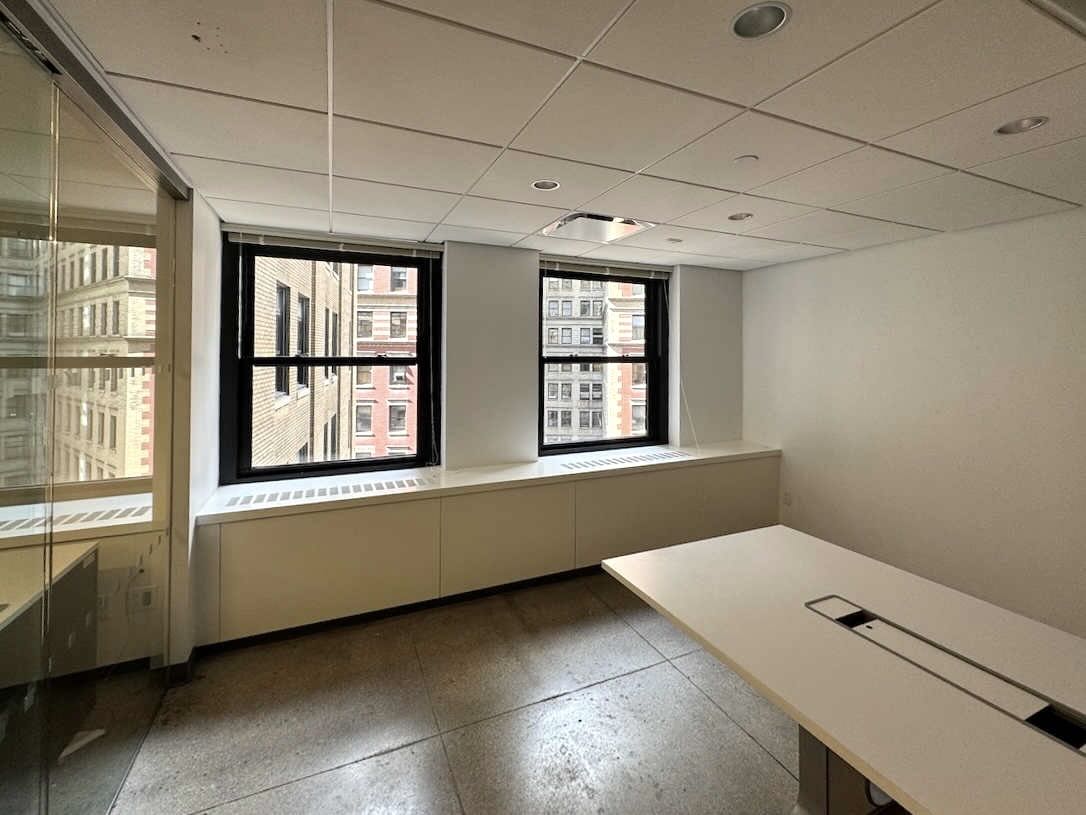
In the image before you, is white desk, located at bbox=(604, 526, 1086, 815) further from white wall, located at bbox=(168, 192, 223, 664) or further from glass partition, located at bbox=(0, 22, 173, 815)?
white wall, located at bbox=(168, 192, 223, 664)

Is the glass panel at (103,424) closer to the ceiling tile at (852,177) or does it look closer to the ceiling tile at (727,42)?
the ceiling tile at (727,42)

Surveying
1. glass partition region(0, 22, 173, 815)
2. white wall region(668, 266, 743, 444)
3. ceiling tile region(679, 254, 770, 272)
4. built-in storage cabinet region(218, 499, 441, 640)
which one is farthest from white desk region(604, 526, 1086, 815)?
ceiling tile region(679, 254, 770, 272)

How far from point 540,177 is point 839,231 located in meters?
2.08

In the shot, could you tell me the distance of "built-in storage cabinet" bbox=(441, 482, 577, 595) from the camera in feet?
9.81

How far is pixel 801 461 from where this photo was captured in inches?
153

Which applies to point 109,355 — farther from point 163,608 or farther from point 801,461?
point 801,461

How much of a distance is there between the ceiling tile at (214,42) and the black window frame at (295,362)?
5.97ft

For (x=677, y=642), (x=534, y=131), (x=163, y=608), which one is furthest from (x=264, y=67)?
(x=677, y=642)

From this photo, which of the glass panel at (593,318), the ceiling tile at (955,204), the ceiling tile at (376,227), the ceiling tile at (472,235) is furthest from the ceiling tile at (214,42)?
the glass panel at (593,318)

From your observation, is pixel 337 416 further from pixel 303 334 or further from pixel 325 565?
pixel 325 565

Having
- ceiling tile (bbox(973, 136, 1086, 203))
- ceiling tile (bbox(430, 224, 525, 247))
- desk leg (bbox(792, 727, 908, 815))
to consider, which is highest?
ceiling tile (bbox(430, 224, 525, 247))

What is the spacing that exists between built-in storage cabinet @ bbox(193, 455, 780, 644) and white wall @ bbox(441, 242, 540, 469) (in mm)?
525

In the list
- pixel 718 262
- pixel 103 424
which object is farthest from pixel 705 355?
pixel 103 424

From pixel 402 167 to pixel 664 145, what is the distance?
1.11m
